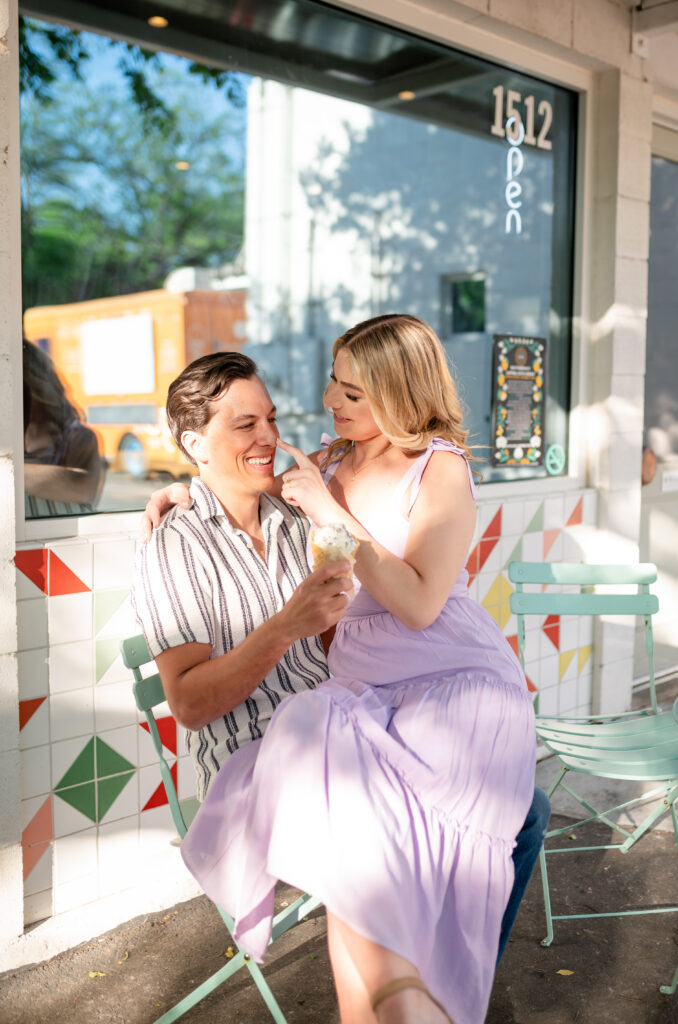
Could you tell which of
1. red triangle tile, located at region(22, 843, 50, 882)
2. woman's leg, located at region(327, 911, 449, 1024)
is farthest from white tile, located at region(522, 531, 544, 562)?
woman's leg, located at region(327, 911, 449, 1024)

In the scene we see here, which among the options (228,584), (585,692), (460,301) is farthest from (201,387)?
(460,301)

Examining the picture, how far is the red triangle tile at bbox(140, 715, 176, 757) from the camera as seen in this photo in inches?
117

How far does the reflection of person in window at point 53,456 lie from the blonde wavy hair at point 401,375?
4.00ft

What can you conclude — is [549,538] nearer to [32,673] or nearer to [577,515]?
[577,515]

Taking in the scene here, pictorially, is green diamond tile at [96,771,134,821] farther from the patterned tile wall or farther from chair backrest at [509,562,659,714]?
chair backrest at [509,562,659,714]

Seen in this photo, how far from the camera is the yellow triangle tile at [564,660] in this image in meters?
4.32

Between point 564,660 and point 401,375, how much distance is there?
8.61 ft

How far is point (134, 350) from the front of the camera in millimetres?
5910

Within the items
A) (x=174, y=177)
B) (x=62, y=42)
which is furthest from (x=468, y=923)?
(x=174, y=177)

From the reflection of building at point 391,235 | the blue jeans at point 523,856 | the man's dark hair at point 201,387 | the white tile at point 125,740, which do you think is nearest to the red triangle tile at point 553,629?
the reflection of building at point 391,235

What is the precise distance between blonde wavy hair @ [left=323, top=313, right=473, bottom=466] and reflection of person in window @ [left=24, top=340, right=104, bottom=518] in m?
1.22

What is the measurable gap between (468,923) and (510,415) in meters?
2.91

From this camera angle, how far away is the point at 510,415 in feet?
14.3

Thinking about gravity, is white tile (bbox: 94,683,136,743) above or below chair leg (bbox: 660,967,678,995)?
above
